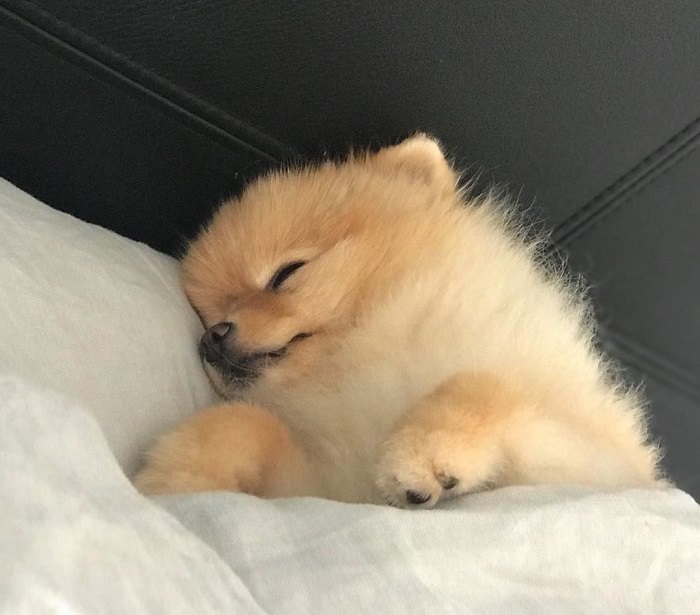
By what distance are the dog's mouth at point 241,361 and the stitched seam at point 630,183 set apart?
66 cm

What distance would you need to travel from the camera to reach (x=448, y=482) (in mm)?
922

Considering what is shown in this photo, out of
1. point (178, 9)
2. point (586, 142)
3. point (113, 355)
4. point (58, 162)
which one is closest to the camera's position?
point (113, 355)

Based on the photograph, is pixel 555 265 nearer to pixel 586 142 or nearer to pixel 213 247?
pixel 586 142

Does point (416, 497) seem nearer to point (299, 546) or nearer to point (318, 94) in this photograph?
point (299, 546)

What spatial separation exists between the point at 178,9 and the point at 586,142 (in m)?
0.74

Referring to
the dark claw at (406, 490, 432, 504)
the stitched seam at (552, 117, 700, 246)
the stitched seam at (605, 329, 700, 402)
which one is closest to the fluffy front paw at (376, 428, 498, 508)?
the dark claw at (406, 490, 432, 504)

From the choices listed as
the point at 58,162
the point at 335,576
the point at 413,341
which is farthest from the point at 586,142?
the point at 335,576

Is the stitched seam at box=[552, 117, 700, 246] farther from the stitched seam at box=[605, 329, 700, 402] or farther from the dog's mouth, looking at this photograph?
the dog's mouth

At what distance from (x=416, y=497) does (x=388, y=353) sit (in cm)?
33

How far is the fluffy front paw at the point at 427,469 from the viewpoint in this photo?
91 centimetres

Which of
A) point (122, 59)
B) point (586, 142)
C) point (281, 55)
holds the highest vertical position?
point (586, 142)

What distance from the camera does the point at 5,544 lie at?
1.80 feet

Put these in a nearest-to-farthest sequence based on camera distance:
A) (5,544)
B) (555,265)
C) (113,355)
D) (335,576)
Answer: (5,544) → (335,576) → (113,355) → (555,265)

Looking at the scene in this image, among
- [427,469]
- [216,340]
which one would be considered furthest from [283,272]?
[427,469]
